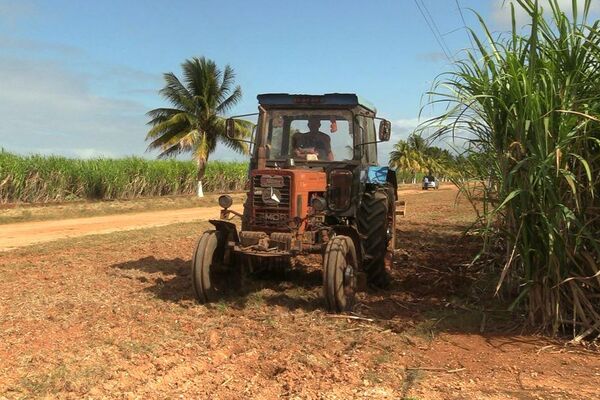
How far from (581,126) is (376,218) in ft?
8.76

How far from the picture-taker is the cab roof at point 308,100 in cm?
664

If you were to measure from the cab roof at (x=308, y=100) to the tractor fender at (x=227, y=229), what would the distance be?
1.76 meters

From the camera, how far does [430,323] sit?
511 cm

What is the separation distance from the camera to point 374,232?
21.7ft

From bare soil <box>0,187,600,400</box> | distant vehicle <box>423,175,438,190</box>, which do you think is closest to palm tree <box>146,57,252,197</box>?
bare soil <box>0,187,600,400</box>

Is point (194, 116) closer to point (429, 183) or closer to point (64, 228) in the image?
point (64, 228)

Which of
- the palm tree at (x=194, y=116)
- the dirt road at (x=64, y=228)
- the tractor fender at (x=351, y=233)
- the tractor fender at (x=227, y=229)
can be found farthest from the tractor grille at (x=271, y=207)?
the palm tree at (x=194, y=116)

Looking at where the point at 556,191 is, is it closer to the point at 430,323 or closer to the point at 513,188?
the point at 513,188

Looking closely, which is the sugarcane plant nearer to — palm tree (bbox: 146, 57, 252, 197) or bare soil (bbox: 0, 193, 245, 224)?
bare soil (bbox: 0, 193, 245, 224)

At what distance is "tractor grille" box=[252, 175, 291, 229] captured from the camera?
593 centimetres

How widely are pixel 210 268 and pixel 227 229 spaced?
18.0 inches

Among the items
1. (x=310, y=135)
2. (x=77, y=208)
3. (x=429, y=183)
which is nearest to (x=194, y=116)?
(x=77, y=208)

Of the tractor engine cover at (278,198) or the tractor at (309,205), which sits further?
the tractor engine cover at (278,198)

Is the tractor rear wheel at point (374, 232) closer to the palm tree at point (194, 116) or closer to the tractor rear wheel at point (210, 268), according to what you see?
the tractor rear wheel at point (210, 268)
